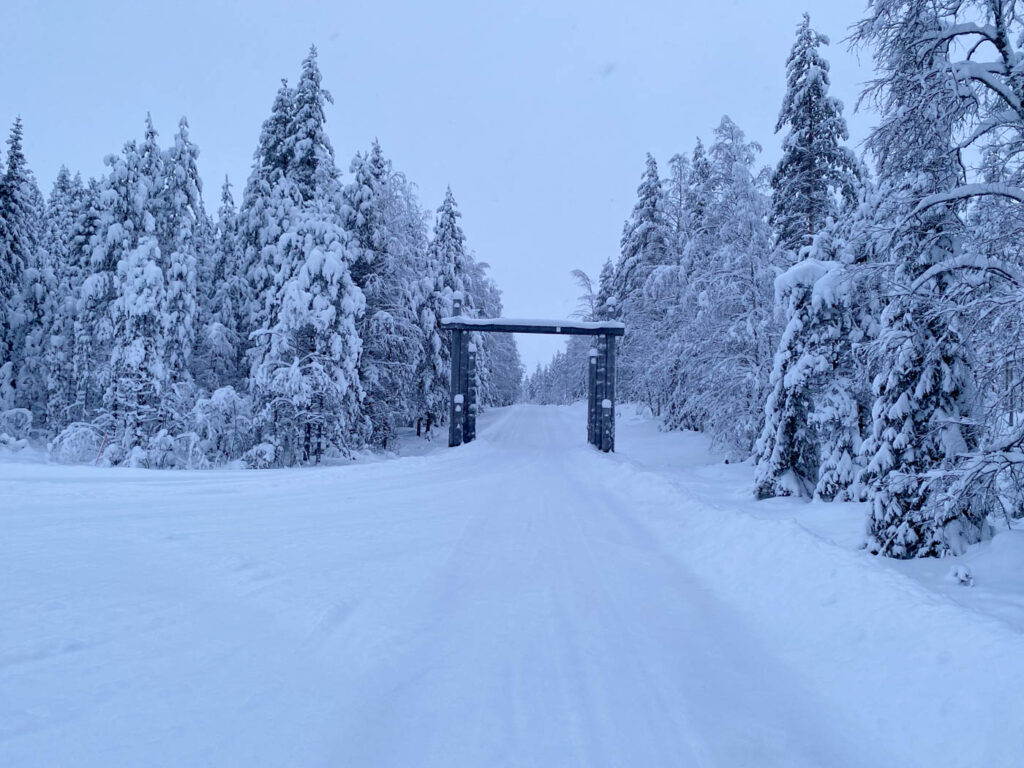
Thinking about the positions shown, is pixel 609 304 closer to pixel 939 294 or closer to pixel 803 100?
pixel 803 100

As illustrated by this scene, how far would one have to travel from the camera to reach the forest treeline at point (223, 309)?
699 inches

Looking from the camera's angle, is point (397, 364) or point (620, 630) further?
point (397, 364)

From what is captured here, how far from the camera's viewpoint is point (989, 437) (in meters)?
5.96

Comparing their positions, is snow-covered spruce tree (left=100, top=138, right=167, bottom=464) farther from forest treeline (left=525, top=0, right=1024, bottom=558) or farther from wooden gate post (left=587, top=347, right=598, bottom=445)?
forest treeline (left=525, top=0, right=1024, bottom=558)

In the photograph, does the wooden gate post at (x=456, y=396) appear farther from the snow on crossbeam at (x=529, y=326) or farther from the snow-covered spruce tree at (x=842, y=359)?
the snow-covered spruce tree at (x=842, y=359)

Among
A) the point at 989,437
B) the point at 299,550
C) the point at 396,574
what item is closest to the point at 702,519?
the point at 989,437

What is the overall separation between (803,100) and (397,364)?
1665 cm

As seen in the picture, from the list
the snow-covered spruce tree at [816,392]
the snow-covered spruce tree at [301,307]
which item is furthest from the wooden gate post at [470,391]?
the snow-covered spruce tree at [816,392]

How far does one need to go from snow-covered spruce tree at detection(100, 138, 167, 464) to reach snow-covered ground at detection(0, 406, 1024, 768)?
11220mm

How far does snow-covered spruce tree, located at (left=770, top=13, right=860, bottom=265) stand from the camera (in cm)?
1730

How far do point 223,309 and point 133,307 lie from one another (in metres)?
4.32

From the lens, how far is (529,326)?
869 inches

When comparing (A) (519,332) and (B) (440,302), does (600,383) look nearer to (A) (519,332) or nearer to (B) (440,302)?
(A) (519,332)

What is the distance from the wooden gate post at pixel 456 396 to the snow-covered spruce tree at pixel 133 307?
9827mm
